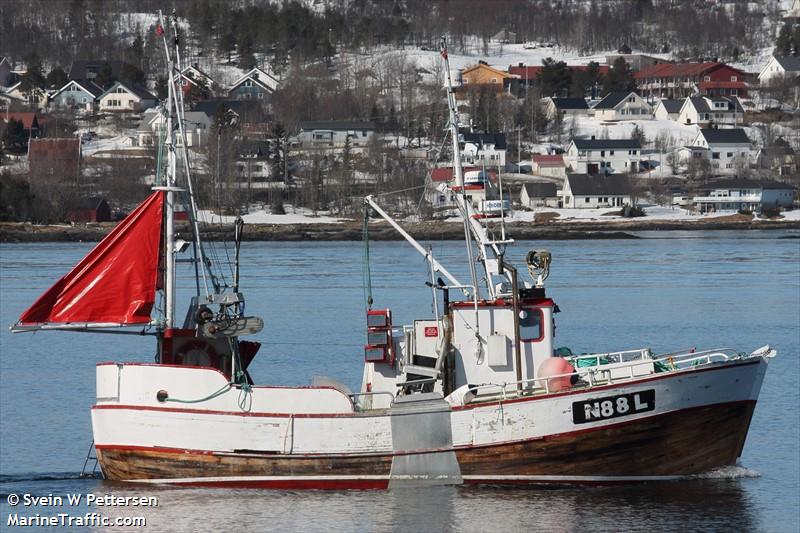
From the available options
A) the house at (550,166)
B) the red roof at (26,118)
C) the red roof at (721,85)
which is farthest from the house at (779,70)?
the red roof at (26,118)

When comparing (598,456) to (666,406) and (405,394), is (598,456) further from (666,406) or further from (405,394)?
(405,394)

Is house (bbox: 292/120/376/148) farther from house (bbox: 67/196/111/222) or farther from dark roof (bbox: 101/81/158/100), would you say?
house (bbox: 67/196/111/222)

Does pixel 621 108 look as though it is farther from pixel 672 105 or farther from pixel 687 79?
pixel 687 79

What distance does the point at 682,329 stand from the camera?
44531mm

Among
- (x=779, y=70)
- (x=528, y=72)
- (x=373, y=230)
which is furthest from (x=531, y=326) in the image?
(x=779, y=70)

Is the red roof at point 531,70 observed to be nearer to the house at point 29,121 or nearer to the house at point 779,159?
the house at point 779,159

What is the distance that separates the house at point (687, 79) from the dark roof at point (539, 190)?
47683 millimetres

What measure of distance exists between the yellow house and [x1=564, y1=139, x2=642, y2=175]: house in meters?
30.6

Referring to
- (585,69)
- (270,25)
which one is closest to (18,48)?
(270,25)

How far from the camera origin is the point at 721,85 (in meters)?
157

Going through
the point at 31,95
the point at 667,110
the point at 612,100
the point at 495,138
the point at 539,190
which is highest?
the point at 31,95

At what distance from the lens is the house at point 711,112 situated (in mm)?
145125

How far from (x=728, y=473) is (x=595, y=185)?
9057cm

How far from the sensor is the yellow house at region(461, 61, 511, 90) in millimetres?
158750
